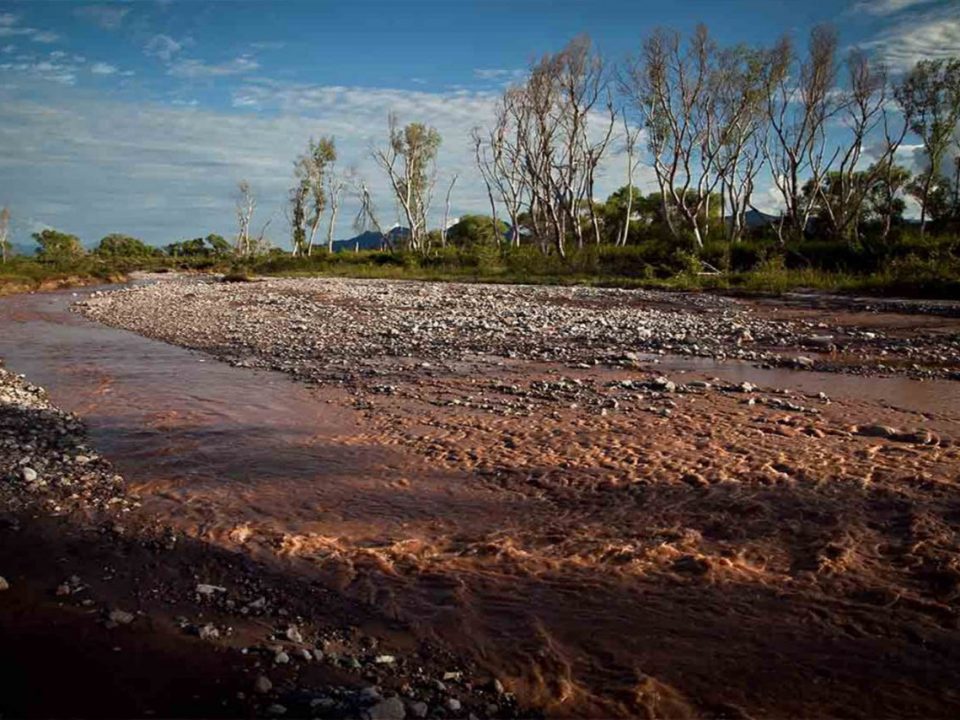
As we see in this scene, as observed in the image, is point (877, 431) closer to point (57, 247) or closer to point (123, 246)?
point (57, 247)

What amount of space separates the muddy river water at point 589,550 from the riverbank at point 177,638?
0.21 meters

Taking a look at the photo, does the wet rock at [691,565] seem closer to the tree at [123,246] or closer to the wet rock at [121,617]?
the wet rock at [121,617]

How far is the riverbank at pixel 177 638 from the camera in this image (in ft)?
7.36

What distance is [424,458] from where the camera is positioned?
5043 mm

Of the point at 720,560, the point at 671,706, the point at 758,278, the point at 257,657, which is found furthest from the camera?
the point at 758,278

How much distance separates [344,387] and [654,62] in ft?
108

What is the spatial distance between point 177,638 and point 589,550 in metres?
2.03

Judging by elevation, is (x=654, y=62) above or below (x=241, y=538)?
above

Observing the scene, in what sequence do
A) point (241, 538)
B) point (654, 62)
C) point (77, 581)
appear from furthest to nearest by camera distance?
point (654, 62) → point (241, 538) → point (77, 581)

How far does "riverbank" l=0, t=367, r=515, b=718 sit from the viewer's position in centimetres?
224

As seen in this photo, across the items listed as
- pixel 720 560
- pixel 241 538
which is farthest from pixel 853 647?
pixel 241 538

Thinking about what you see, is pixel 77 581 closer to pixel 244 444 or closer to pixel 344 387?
pixel 244 444

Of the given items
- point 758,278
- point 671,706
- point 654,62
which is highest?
point 654,62

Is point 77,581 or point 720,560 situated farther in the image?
point 720,560
